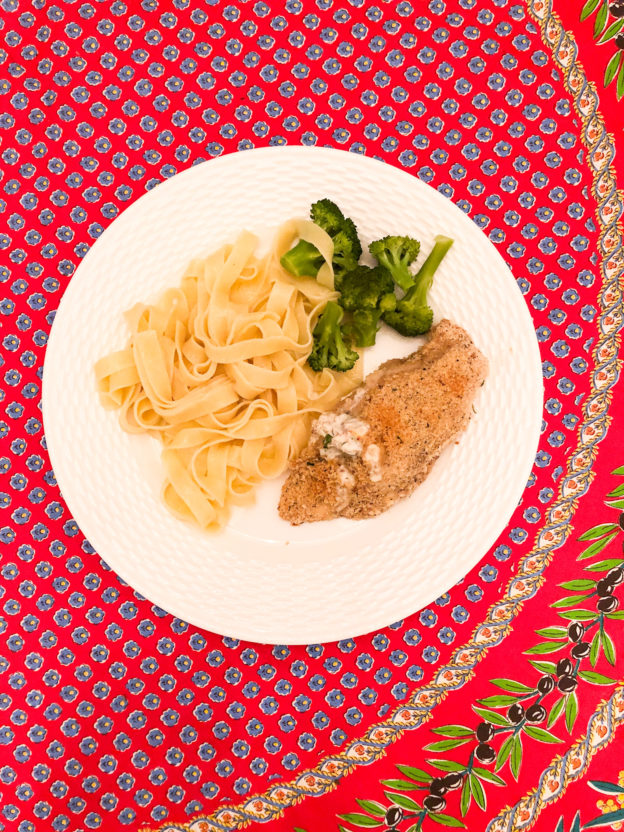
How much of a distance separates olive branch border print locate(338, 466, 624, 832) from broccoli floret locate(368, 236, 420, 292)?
1.79 metres

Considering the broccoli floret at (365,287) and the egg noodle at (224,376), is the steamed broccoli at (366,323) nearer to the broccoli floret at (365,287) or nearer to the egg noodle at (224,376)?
the broccoli floret at (365,287)

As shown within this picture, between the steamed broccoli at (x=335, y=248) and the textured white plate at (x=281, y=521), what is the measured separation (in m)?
0.15

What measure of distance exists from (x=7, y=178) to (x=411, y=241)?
2.56 m

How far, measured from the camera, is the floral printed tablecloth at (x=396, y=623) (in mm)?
4086

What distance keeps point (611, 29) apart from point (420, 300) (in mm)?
2138

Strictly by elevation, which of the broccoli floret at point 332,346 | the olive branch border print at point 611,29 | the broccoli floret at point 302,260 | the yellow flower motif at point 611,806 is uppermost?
the olive branch border print at point 611,29

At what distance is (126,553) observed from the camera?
12.8 feet

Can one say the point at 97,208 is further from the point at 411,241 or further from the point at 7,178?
the point at 411,241

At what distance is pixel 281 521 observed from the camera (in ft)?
13.1

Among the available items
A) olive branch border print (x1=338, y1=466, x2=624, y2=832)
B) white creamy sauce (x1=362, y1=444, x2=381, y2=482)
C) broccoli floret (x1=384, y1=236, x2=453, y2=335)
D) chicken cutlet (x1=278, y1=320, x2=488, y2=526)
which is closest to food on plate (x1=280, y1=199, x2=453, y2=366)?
broccoli floret (x1=384, y1=236, x2=453, y2=335)

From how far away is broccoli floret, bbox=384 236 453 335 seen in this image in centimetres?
383

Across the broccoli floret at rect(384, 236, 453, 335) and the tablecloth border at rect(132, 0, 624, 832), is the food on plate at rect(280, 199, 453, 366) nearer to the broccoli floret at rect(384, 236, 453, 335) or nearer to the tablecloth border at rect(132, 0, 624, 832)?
the broccoli floret at rect(384, 236, 453, 335)

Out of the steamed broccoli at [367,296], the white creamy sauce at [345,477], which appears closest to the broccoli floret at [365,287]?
the steamed broccoli at [367,296]

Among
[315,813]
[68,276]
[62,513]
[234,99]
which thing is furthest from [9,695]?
[234,99]
